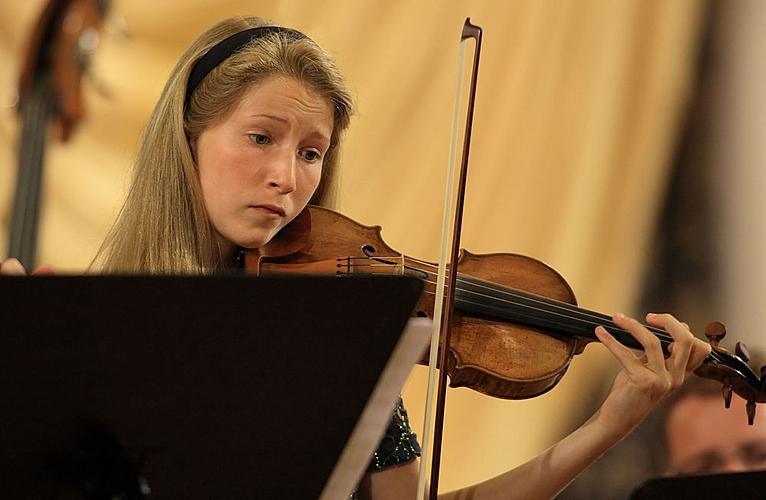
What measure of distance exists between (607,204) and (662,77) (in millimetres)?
309

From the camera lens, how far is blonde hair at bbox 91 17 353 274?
124cm

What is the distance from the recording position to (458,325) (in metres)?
1.26

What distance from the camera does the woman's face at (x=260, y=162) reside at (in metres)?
1.21

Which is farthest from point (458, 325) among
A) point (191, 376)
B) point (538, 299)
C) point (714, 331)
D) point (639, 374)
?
point (191, 376)

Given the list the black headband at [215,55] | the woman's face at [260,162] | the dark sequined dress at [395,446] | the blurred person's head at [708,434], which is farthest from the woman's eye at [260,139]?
the blurred person's head at [708,434]

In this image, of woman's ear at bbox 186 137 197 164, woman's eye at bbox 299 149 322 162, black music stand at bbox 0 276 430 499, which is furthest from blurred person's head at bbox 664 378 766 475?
black music stand at bbox 0 276 430 499

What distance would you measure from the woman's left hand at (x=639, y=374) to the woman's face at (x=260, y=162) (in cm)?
44

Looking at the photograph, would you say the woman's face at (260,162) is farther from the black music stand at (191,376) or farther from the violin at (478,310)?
the black music stand at (191,376)

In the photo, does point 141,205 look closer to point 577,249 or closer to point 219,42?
point 219,42

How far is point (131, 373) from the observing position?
654 millimetres

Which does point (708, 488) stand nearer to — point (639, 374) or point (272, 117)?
point (639, 374)

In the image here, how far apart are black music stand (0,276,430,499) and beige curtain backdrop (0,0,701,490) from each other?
1.33 m

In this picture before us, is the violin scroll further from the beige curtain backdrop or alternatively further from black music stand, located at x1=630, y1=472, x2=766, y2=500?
the beige curtain backdrop

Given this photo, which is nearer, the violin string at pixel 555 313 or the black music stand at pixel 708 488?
the black music stand at pixel 708 488
